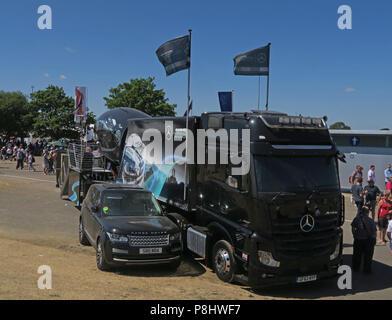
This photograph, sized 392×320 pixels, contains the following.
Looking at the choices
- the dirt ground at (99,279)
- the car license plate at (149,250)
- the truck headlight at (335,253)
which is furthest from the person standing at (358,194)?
the car license plate at (149,250)

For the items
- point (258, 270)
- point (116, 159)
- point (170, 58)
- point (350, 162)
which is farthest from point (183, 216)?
point (350, 162)

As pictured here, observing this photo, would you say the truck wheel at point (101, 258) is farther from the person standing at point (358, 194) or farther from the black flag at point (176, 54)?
the person standing at point (358, 194)

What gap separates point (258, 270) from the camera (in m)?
7.00

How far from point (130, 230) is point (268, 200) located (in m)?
3.00

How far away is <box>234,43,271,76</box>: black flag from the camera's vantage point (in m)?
13.6

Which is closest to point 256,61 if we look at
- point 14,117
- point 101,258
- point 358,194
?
point 358,194

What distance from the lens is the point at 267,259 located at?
277 inches

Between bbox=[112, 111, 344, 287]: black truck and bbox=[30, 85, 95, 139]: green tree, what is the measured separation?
153 ft

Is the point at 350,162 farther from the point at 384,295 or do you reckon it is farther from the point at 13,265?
the point at 13,265

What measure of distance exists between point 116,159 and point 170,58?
18.7 feet

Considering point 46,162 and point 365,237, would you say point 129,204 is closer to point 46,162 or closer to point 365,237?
point 365,237

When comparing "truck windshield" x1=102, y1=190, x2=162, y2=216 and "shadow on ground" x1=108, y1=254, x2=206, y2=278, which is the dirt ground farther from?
"truck windshield" x1=102, y1=190, x2=162, y2=216

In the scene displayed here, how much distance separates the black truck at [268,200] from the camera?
7.04 meters

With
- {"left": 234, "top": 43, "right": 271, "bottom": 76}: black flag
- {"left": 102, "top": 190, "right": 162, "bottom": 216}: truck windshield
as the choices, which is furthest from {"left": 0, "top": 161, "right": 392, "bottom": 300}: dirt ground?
{"left": 234, "top": 43, "right": 271, "bottom": 76}: black flag
